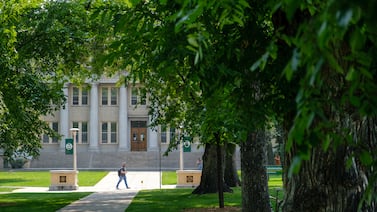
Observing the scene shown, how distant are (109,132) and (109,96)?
Result: 414 cm

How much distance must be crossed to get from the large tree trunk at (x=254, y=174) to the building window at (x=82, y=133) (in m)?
55.7

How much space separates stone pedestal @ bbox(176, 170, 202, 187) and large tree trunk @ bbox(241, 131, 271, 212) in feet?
71.1

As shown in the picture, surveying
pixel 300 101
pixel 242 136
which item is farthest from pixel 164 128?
pixel 300 101

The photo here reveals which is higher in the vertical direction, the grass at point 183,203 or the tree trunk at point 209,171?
the tree trunk at point 209,171

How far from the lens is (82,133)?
68312mm

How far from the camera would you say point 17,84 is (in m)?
19.5

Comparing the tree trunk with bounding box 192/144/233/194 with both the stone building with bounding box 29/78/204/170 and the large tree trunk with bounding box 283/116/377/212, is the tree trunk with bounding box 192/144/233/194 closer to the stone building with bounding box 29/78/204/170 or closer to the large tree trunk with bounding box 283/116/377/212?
the large tree trunk with bounding box 283/116/377/212

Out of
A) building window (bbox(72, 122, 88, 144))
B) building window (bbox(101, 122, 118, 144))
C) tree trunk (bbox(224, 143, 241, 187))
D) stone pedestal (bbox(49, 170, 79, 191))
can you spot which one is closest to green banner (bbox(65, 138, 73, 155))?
stone pedestal (bbox(49, 170, 79, 191))

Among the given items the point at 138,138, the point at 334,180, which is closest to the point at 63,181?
the point at 138,138

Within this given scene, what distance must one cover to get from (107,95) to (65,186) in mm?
33301

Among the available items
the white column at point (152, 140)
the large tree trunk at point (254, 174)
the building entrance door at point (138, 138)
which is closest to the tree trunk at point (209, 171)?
the large tree trunk at point (254, 174)

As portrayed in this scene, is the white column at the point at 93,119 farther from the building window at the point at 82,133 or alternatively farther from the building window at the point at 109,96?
the building window at the point at 109,96

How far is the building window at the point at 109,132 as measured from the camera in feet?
225

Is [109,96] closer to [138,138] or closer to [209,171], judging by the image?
[138,138]
